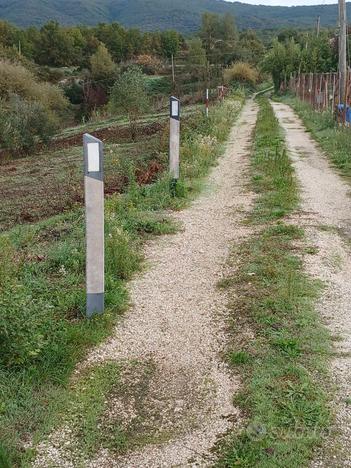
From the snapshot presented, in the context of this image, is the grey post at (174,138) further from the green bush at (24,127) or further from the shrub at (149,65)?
the shrub at (149,65)

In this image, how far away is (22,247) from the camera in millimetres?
6434

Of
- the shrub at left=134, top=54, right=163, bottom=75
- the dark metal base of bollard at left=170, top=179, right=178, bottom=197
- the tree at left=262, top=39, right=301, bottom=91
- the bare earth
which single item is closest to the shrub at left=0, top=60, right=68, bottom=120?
the tree at left=262, top=39, right=301, bottom=91

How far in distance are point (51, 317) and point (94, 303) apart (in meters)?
0.36

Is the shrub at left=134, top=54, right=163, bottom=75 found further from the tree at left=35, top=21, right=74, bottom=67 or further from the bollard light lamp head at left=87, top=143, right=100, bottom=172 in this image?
the bollard light lamp head at left=87, top=143, right=100, bottom=172

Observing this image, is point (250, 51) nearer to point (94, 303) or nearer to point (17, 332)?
point (94, 303)

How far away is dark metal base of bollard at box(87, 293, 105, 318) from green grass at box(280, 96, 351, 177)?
774cm

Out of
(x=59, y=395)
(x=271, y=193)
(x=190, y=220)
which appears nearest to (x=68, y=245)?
(x=190, y=220)

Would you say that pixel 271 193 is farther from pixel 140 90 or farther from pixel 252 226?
pixel 140 90

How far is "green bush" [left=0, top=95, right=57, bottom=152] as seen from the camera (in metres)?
23.9

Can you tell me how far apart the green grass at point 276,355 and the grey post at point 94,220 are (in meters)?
1.08

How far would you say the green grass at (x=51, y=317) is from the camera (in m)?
3.17

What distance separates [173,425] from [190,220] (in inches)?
172

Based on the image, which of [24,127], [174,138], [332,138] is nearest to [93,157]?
[174,138]

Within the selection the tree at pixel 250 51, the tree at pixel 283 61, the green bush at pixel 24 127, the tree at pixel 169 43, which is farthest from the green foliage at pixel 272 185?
the tree at pixel 169 43
